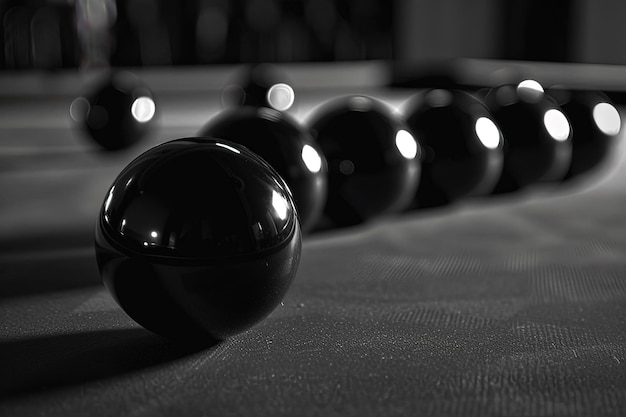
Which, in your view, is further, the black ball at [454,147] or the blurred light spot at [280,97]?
the blurred light spot at [280,97]

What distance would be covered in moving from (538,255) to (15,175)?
1808 mm

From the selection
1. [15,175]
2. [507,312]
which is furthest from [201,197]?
[15,175]

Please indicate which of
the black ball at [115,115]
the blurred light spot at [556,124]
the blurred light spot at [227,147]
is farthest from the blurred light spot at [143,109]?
the blurred light spot at [227,147]

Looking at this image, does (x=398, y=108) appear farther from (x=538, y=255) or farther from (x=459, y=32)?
(x=459, y=32)

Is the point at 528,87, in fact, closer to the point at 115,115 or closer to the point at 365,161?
the point at 365,161

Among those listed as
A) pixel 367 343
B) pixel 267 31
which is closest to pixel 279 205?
pixel 367 343

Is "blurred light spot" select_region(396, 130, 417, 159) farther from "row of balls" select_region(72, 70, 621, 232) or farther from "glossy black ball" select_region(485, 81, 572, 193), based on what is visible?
"glossy black ball" select_region(485, 81, 572, 193)

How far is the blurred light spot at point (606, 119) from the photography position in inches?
83.6

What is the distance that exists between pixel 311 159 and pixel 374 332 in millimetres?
511

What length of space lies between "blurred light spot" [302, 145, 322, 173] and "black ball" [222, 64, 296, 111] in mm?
1875

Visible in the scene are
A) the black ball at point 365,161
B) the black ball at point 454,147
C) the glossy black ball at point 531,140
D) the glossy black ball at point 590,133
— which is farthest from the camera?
the glossy black ball at point 590,133

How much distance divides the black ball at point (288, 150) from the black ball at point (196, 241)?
45 cm

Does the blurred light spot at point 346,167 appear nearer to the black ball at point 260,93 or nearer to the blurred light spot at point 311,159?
the blurred light spot at point 311,159

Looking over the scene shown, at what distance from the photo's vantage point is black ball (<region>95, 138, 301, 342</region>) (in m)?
0.92
